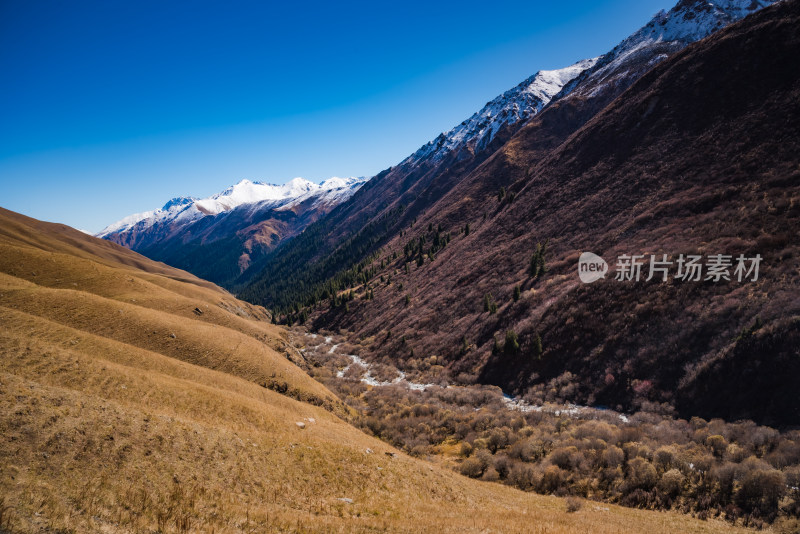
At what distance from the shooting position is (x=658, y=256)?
34.6m

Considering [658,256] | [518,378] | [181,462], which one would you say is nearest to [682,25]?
[658,256]

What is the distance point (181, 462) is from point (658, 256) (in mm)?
44675

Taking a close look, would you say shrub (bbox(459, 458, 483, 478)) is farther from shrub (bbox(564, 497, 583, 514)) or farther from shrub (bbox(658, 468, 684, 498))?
shrub (bbox(658, 468, 684, 498))

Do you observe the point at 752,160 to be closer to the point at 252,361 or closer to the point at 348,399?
the point at 348,399

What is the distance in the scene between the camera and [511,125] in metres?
162

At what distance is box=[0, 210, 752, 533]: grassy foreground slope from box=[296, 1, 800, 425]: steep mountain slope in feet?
50.0

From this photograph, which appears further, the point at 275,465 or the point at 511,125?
the point at 511,125

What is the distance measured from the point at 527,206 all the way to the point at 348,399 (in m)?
58.6

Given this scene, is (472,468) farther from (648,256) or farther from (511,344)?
(648,256)

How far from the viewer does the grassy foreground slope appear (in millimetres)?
8719

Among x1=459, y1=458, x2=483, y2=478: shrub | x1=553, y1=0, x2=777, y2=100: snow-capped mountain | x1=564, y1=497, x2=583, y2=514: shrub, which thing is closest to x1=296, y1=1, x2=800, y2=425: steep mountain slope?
x1=459, y1=458, x2=483, y2=478: shrub

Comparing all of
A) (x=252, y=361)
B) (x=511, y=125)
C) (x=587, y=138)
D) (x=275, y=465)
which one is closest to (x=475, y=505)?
(x=275, y=465)

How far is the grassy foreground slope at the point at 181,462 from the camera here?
28.6 ft

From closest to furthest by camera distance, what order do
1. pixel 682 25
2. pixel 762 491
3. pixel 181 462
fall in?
pixel 181 462 → pixel 762 491 → pixel 682 25
